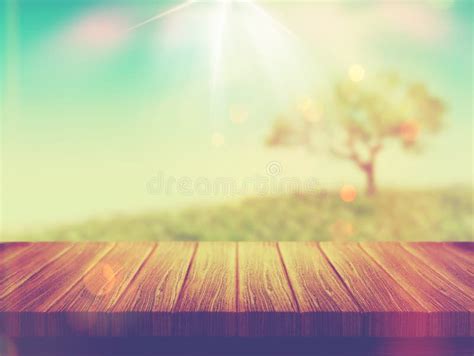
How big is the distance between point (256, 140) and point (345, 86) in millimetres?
1487

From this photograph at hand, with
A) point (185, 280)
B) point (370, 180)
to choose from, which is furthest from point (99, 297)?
point (370, 180)

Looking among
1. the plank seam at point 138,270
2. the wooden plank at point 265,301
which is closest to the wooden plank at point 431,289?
the wooden plank at point 265,301

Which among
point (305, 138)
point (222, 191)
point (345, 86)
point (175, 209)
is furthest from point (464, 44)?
point (175, 209)

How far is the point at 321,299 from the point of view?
1.26 meters

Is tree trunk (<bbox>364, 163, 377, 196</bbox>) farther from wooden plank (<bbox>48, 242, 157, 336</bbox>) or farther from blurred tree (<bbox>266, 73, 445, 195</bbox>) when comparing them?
wooden plank (<bbox>48, 242, 157, 336</bbox>)

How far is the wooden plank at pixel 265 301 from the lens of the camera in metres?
1.17

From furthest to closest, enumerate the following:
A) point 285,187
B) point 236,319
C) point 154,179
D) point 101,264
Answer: point 285,187 < point 154,179 < point 101,264 < point 236,319

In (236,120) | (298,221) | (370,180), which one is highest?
(236,120)

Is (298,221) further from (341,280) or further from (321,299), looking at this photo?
(321,299)

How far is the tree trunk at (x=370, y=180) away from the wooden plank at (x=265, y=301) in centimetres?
516

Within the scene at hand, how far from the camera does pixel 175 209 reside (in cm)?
655

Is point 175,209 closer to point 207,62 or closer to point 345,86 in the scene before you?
point 207,62

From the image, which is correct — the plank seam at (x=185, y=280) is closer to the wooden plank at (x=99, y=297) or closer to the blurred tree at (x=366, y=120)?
the wooden plank at (x=99, y=297)

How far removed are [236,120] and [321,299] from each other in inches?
207
